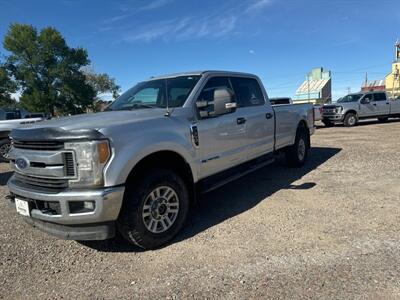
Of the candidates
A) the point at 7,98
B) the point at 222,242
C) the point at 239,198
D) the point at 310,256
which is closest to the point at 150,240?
the point at 222,242

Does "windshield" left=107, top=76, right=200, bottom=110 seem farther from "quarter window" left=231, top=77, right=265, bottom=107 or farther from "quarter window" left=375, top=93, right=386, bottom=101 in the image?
"quarter window" left=375, top=93, right=386, bottom=101

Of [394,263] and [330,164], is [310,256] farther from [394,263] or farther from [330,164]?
[330,164]

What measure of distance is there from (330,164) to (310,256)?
16.1ft

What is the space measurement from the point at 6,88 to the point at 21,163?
46.2 metres

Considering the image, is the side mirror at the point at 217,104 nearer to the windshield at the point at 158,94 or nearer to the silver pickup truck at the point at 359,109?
the windshield at the point at 158,94

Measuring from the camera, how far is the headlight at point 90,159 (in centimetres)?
333

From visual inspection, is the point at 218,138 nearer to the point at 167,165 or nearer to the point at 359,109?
the point at 167,165

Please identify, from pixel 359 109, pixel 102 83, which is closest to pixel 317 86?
pixel 102 83

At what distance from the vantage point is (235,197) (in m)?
5.77

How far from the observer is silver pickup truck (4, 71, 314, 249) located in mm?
3387

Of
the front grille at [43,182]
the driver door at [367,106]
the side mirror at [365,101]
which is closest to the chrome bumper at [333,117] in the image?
the driver door at [367,106]

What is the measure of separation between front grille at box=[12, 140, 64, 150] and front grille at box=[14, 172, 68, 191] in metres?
0.32

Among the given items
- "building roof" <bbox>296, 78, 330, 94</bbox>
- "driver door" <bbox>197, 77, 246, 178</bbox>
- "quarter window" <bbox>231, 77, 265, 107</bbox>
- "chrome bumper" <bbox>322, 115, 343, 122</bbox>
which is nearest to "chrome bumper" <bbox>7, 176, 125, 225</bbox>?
"driver door" <bbox>197, 77, 246, 178</bbox>

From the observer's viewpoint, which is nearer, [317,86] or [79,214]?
[79,214]
